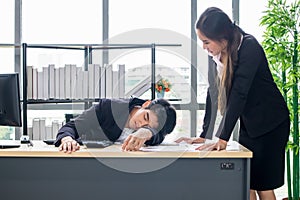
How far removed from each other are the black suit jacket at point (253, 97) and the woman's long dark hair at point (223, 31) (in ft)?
0.10

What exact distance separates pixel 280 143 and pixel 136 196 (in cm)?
78

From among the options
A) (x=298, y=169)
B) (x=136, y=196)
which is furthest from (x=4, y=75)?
(x=298, y=169)

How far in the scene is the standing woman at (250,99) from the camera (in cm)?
208

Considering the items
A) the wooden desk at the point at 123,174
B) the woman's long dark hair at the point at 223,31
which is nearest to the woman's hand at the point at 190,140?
the wooden desk at the point at 123,174

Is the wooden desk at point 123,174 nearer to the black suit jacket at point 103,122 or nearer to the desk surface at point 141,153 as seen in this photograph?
the desk surface at point 141,153

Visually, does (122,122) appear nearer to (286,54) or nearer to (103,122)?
(103,122)

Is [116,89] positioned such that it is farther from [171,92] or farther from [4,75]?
[4,75]

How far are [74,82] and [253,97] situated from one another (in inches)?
63.0

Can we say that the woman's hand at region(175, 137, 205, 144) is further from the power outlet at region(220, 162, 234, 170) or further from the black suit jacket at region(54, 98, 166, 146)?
the power outlet at region(220, 162, 234, 170)

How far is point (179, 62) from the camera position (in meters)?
3.67

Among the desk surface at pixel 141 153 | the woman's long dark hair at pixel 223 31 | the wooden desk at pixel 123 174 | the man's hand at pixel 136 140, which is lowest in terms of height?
the wooden desk at pixel 123 174

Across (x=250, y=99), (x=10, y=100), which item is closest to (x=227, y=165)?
(x=250, y=99)

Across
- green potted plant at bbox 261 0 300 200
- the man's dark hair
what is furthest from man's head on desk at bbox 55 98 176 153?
green potted plant at bbox 261 0 300 200

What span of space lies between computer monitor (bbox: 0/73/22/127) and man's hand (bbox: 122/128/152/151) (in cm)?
Result: 65
